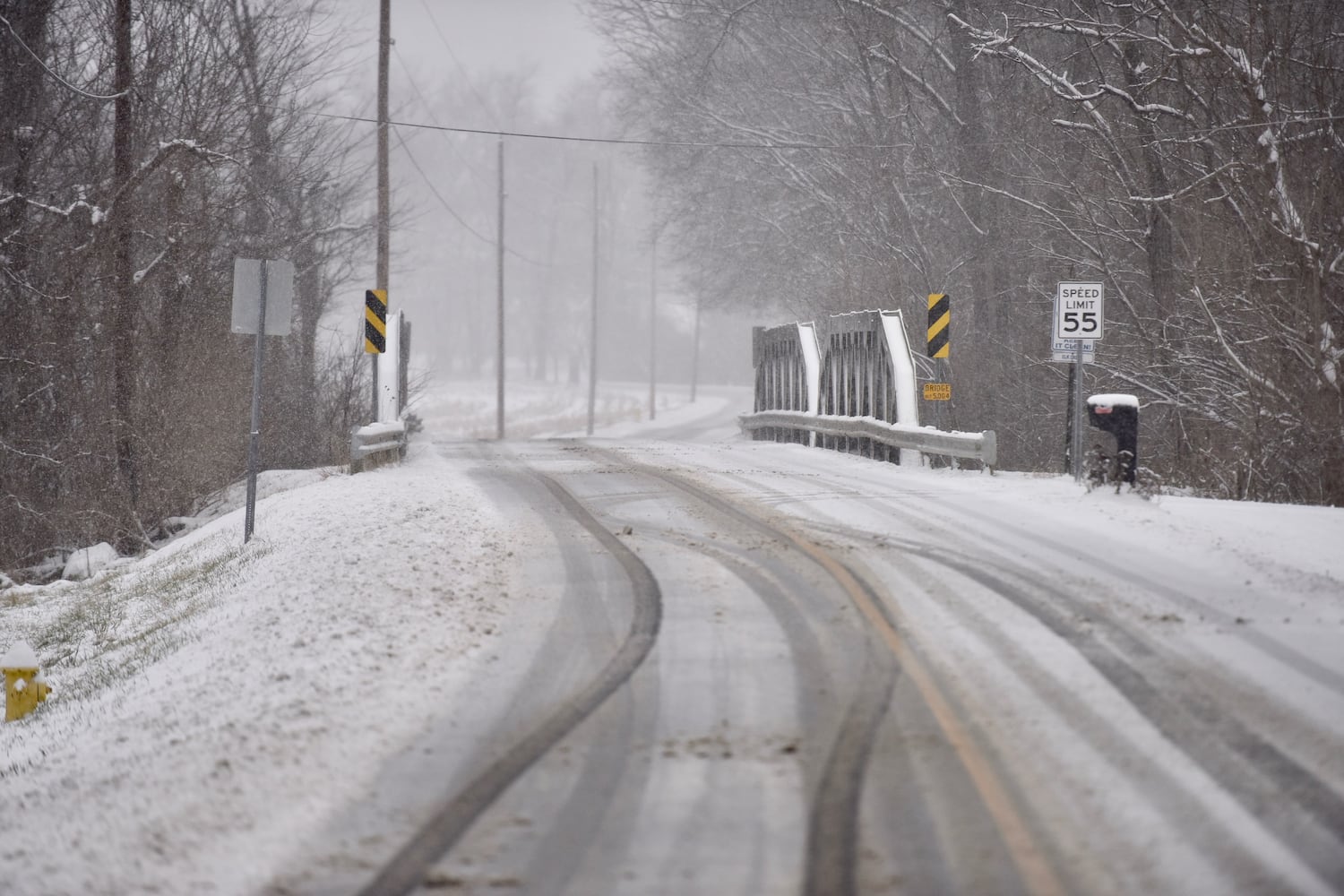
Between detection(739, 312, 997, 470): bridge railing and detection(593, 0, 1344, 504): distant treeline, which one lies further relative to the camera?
detection(739, 312, 997, 470): bridge railing

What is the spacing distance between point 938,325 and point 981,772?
13003 millimetres

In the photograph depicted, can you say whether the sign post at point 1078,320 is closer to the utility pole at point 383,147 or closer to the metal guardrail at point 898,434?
the metal guardrail at point 898,434

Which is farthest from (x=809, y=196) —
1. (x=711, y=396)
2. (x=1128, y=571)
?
(x=711, y=396)

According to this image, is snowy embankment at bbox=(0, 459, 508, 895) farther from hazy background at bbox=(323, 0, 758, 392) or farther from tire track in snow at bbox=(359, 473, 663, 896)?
hazy background at bbox=(323, 0, 758, 392)

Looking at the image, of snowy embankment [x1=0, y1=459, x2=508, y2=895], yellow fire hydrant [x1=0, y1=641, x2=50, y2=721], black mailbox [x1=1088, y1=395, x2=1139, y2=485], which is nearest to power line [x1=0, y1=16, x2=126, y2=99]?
snowy embankment [x1=0, y1=459, x2=508, y2=895]

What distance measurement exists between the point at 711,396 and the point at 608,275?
55.6ft

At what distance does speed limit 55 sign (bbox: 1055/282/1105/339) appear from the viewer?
1428cm

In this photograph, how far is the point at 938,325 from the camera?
17.9 meters

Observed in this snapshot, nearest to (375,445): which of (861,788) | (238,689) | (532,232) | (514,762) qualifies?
(238,689)

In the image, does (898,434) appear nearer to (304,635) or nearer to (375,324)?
(375,324)

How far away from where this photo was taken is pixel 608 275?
83125mm

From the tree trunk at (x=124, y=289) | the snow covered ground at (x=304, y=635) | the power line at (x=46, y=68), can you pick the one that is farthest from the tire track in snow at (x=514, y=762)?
the power line at (x=46, y=68)

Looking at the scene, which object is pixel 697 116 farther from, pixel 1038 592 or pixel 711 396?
pixel 711 396

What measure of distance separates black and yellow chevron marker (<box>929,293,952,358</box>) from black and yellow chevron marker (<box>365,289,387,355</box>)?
798 centimetres
